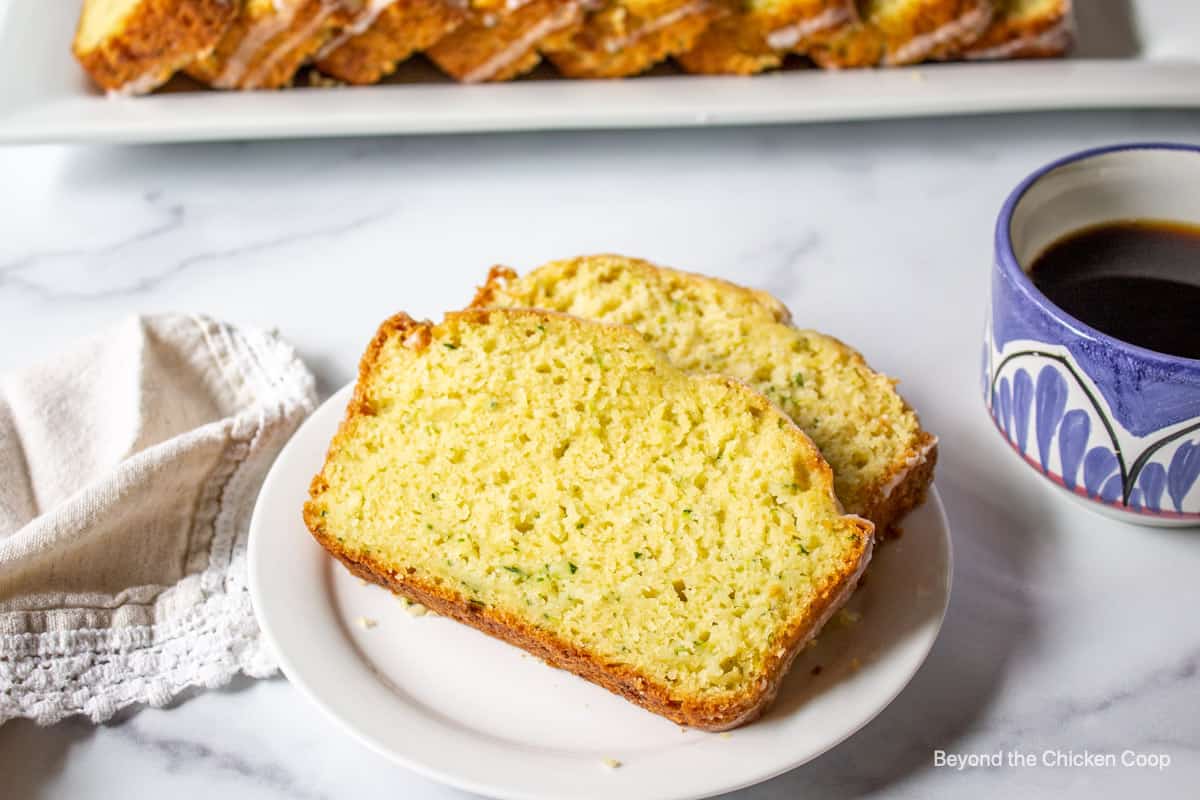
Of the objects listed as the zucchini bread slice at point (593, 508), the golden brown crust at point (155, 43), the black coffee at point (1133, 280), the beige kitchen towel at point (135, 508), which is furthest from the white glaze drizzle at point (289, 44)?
the black coffee at point (1133, 280)

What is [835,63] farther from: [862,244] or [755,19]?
[862,244]

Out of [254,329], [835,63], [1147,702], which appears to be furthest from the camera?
[835,63]

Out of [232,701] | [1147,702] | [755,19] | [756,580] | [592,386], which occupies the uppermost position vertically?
[755,19]

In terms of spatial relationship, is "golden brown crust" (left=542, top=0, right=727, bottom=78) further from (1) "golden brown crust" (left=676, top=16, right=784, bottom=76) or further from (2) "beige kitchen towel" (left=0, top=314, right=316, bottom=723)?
(2) "beige kitchen towel" (left=0, top=314, right=316, bottom=723)

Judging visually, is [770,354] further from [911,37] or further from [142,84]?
[142,84]

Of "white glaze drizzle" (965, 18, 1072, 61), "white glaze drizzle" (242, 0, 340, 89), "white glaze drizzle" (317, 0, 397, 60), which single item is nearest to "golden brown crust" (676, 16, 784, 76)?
"white glaze drizzle" (965, 18, 1072, 61)

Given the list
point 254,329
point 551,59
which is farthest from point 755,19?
point 254,329

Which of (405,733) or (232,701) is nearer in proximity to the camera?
(405,733)
